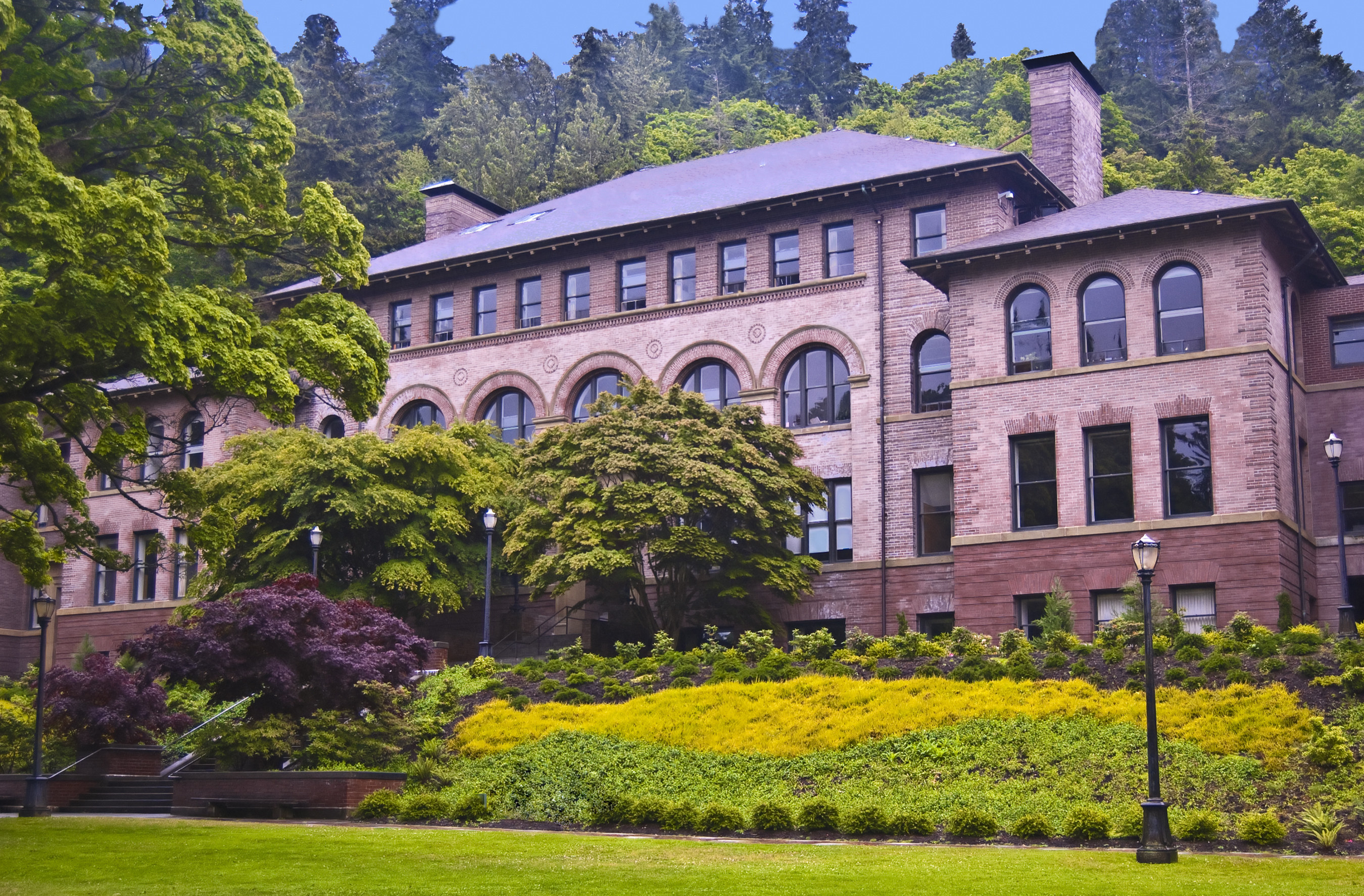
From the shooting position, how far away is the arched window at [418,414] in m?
47.5

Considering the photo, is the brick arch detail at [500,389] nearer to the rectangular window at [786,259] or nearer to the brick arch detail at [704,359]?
the brick arch detail at [704,359]

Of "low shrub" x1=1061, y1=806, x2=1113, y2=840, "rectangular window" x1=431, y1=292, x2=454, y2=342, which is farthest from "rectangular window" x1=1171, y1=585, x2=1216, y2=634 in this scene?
"rectangular window" x1=431, y1=292, x2=454, y2=342

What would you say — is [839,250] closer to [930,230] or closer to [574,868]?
[930,230]

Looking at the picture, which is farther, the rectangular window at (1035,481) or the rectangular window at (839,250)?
the rectangular window at (839,250)

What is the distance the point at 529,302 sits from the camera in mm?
46469

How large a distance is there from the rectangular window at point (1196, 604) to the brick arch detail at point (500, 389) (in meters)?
19.5

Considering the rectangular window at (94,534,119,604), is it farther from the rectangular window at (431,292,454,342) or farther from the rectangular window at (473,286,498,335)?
the rectangular window at (473,286,498,335)

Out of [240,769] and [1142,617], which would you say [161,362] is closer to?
[240,769]

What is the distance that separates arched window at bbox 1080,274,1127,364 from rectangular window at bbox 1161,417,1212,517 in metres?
2.18

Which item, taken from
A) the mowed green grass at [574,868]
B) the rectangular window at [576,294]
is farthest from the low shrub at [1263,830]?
the rectangular window at [576,294]

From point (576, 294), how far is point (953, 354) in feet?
43.6

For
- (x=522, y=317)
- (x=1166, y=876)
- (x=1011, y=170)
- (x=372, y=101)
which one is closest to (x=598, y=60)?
(x=372, y=101)

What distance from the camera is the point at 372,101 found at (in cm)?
10975

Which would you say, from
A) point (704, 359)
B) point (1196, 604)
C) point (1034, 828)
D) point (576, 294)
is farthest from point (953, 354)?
point (1034, 828)
